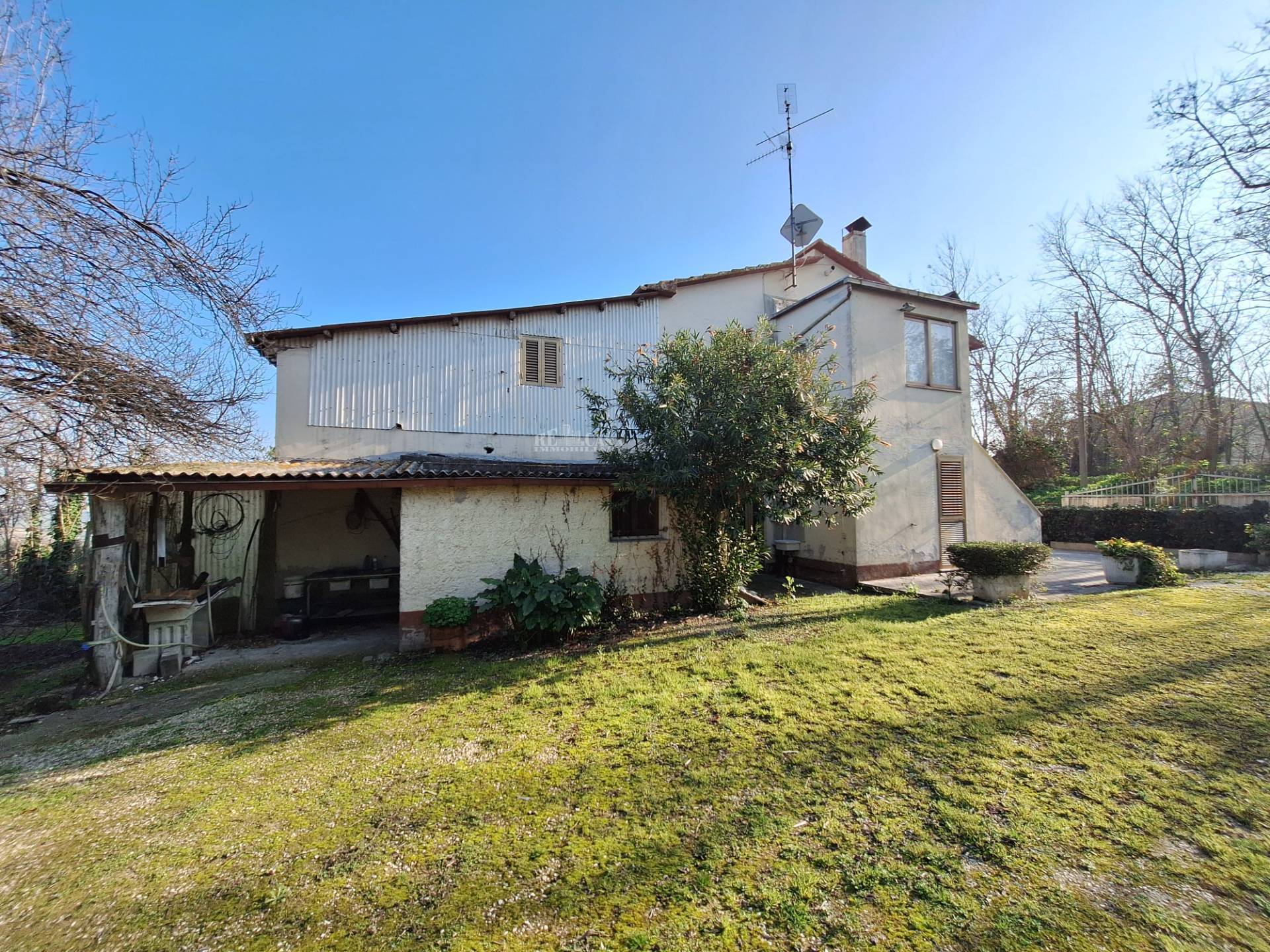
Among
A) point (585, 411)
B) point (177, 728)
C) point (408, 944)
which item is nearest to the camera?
point (408, 944)

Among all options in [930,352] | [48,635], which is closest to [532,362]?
[930,352]

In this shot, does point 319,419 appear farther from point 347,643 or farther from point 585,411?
point 585,411

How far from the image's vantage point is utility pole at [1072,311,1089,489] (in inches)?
901

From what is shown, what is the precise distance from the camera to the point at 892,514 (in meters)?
10.5

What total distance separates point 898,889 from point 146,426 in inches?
319

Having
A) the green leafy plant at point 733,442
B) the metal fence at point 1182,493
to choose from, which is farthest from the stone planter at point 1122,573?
the metal fence at point 1182,493

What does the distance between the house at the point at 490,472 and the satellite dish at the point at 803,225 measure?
6.01ft

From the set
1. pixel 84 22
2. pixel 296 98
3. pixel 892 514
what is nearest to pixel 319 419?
pixel 296 98

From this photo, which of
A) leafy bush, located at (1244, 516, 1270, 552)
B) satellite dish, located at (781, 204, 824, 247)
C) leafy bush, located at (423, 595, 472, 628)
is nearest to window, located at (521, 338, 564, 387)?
leafy bush, located at (423, 595, 472, 628)

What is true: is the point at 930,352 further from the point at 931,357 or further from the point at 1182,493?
the point at 1182,493

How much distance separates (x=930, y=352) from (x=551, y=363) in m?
8.98

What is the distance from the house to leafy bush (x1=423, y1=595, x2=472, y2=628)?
0.40 metres

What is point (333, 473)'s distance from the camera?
6.85 meters

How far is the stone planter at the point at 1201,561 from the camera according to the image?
10977 millimetres
